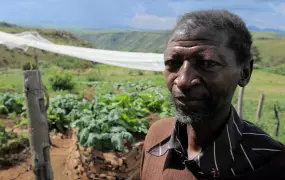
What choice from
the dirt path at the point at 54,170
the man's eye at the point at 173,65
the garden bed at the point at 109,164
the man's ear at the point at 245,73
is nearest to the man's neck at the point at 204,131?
the man's ear at the point at 245,73

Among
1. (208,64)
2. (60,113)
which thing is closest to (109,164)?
(208,64)

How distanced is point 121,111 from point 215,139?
3.77m

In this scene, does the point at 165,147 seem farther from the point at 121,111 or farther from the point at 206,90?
the point at 121,111

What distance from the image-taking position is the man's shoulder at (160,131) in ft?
4.79

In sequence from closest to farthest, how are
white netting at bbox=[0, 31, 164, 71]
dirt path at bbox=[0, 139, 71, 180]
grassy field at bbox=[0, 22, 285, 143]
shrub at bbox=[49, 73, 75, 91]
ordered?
dirt path at bbox=[0, 139, 71, 180] → white netting at bbox=[0, 31, 164, 71] → grassy field at bbox=[0, 22, 285, 143] → shrub at bbox=[49, 73, 75, 91]

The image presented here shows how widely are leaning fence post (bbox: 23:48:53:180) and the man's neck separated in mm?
2275

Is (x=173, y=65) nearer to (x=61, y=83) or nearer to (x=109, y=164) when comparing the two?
(x=109, y=164)

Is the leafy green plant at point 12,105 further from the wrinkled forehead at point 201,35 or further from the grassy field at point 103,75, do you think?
the wrinkled forehead at point 201,35

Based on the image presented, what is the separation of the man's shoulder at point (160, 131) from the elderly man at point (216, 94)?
0.30m

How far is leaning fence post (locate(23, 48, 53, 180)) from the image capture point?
2979mm

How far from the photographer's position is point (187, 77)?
1013 mm

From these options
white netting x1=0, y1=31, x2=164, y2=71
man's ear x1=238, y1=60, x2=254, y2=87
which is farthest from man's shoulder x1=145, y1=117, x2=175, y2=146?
white netting x1=0, y1=31, x2=164, y2=71

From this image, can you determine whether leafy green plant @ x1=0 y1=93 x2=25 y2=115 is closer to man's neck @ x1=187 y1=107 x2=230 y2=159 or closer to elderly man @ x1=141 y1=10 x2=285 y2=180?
man's neck @ x1=187 y1=107 x2=230 y2=159

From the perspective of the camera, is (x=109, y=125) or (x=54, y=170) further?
(x=54, y=170)
